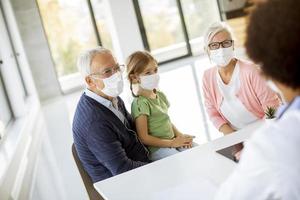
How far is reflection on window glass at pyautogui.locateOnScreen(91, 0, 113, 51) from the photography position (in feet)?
27.0

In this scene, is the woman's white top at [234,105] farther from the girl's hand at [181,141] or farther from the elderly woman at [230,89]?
the girl's hand at [181,141]

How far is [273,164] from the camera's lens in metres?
0.71

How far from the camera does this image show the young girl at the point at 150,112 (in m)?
2.19

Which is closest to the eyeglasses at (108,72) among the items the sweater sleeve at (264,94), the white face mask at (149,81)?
the white face mask at (149,81)

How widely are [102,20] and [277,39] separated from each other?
25.7 ft

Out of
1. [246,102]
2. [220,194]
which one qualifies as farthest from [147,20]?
[220,194]

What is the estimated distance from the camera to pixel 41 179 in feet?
11.8

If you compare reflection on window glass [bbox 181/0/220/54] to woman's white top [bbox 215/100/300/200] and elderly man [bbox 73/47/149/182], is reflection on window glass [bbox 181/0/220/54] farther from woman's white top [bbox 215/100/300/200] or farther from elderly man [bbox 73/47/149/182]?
woman's white top [bbox 215/100/300/200]

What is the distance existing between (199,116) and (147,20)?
14.6 ft

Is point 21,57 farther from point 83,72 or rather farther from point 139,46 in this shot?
point 83,72

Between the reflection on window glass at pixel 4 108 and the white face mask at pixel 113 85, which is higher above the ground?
the white face mask at pixel 113 85

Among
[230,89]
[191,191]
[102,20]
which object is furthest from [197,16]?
[191,191]

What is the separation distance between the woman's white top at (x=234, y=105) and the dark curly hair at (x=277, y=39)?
148 cm

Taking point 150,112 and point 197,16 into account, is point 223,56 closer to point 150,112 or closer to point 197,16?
point 150,112
